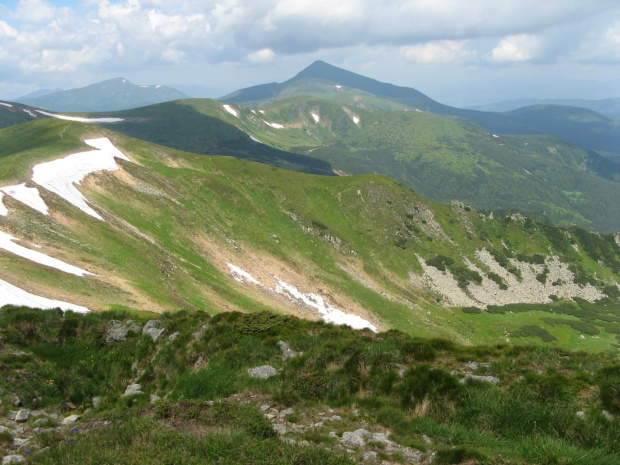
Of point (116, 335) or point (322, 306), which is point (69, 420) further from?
point (322, 306)

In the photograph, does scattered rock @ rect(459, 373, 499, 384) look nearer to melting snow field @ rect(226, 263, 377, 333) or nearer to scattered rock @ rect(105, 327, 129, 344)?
scattered rock @ rect(105, 327, 129, 344)

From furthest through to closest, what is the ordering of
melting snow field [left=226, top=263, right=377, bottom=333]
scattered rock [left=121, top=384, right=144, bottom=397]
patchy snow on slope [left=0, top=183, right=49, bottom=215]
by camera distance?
1. melting snow field [left=226, top=263, right=377, bottom=333]
2. patchy snow on slope [left=0, top=183, right=49, bottom=215]
3. scattered rock [left=121, top=384, right=144, bottom=397]

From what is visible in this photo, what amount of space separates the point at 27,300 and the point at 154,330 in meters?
13.0

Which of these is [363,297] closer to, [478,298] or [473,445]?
[478,298]

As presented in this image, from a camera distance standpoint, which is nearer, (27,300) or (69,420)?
(69,420)

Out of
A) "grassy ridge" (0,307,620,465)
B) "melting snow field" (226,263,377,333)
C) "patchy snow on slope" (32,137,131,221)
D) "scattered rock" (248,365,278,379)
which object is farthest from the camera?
"melting snow field" (226,263,377,333)

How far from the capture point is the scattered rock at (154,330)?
18.0 metres

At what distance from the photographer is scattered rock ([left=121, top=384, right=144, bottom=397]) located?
14.5m

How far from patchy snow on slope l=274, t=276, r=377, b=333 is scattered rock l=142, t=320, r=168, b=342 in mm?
39965

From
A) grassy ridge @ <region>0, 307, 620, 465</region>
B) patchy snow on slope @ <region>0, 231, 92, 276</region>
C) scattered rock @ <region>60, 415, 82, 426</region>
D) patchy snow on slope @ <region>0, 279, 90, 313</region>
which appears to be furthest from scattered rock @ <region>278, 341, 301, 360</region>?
patchy snow on slope @ <region>0, 231, 92, 276</region>

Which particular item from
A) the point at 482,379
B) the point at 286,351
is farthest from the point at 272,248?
the point at 482,379

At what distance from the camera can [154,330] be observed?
18.4m

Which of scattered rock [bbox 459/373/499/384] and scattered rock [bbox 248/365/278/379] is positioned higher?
scattered rock [bbox 459/373/499/384]

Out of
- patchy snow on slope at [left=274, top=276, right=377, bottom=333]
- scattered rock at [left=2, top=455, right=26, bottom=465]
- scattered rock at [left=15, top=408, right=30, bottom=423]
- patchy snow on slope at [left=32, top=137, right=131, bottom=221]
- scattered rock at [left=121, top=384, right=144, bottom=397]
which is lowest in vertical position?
patchy snow on slope at [left=274, top=276, right=377, bottom=333]
